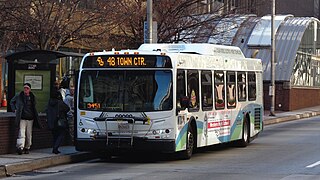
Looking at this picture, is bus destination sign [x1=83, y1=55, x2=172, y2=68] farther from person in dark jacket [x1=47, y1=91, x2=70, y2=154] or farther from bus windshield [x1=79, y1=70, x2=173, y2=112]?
person in dark jacket [x1=47, y1=91, x2=70, y2=154]

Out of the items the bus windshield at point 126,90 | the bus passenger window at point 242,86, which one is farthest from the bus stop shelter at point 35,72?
the bus passenger window at point 242,86

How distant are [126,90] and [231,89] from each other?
4.84 meters

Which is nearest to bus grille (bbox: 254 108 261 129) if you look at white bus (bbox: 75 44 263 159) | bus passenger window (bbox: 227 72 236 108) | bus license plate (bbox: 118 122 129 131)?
bus passenger window (bbox: 227 72 236 108)

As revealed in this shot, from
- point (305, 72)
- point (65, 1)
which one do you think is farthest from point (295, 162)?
point (305, 72)

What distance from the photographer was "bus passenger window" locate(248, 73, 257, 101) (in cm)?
2341

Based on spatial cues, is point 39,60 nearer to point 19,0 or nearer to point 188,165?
point 19,0

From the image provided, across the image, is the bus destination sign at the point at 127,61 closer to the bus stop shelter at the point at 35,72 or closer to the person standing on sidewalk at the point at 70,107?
the bus stop shelter at the point at 35,72

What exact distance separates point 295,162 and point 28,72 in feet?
25.6

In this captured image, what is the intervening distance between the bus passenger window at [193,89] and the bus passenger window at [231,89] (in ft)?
8.09

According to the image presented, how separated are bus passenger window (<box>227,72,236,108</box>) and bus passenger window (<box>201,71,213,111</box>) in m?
1.50

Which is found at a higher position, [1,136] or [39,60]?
[39,60]

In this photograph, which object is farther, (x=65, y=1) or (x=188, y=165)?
(x=65, y=1)

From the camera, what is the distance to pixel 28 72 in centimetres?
2047

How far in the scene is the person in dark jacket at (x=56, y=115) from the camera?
719 inches
